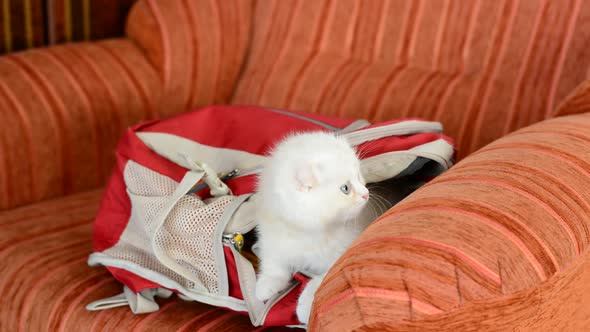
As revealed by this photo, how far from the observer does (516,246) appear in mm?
632

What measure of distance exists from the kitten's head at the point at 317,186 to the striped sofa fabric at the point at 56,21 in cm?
104

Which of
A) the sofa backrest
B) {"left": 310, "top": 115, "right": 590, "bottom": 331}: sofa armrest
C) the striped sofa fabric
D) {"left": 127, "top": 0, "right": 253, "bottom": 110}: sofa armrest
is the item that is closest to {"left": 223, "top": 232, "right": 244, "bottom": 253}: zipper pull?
{"left": 310, "top": 115, "right": 590, "bottom": 331}: sofa armrest

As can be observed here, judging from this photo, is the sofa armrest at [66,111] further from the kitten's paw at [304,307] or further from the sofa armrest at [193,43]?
the kitten's paw at [304,307]

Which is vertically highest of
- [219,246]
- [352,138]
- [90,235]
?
[352,138]

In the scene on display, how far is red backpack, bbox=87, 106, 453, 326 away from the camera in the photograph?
3.09 feet

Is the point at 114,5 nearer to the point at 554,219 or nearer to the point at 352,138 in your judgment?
the point at 352,138

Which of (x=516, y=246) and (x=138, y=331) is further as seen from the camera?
(x=138, y=331)

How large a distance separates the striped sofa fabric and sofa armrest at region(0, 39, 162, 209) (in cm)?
24

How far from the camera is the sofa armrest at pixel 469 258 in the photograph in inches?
23.5

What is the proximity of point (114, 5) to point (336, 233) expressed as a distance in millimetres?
1160

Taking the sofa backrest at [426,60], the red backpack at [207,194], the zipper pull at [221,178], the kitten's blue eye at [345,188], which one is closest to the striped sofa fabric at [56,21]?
the sofa backrest at [426,60]

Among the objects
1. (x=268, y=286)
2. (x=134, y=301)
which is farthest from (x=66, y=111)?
(x=268, y=286)

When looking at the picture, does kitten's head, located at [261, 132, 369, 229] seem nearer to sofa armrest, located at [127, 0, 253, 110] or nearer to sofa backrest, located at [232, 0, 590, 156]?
sofa backrest, located at [232, 0, 590, 156]

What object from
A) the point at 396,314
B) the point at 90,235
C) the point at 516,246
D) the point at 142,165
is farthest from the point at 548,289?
the point at 90,235
